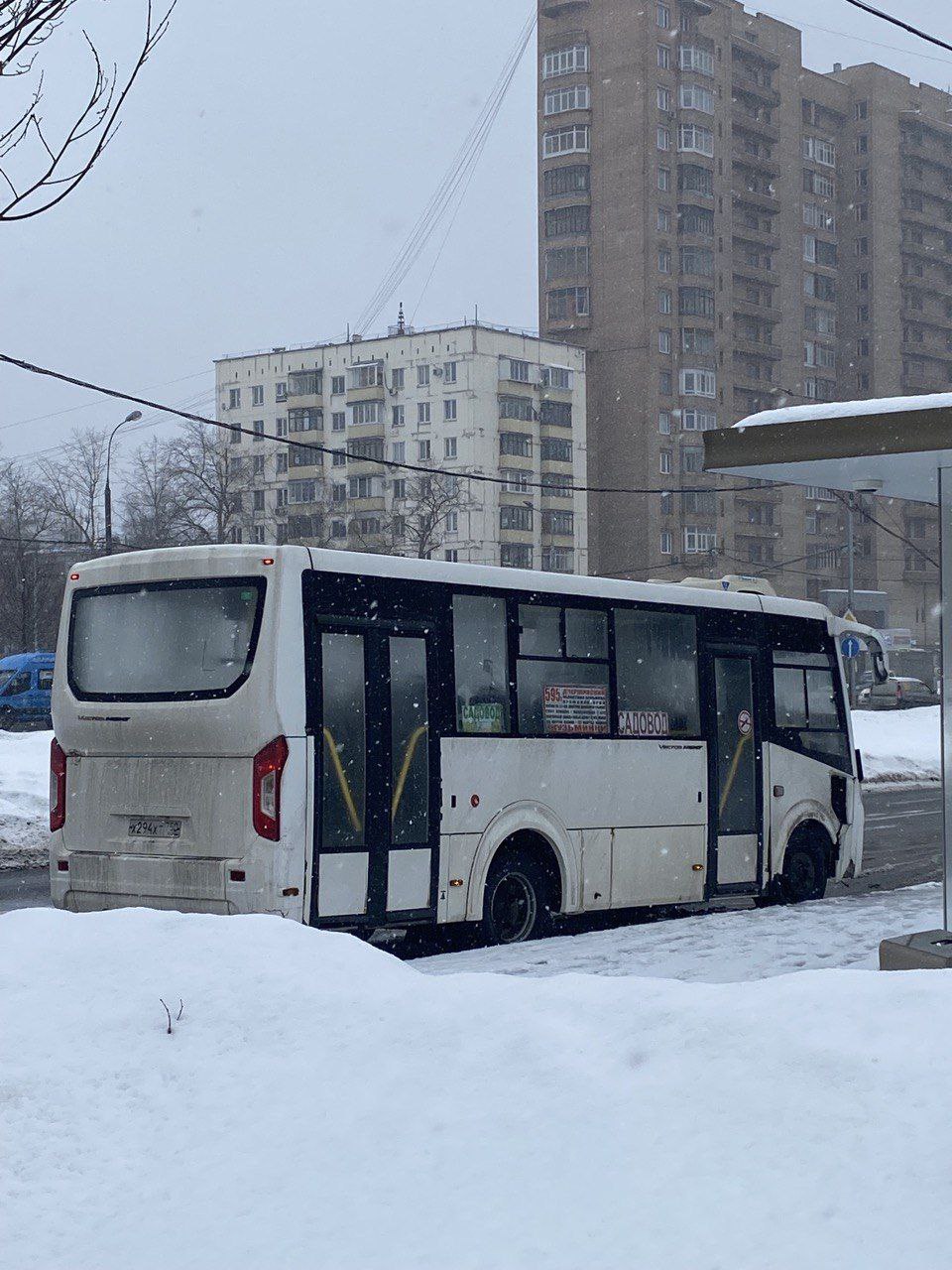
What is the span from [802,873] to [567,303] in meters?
88.5

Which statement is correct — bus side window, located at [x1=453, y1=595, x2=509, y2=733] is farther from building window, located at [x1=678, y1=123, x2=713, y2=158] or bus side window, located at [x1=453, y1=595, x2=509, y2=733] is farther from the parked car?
building window, located at [x1=678, y1=123, x2=713, y2=158]

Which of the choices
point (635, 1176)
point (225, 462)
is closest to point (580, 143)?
point (225, 462)

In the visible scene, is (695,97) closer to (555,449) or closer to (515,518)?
(555,449)

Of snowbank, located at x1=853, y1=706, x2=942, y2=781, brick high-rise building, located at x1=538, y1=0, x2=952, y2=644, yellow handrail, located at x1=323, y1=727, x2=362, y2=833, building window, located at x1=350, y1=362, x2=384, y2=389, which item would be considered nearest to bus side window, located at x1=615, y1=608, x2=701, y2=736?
yellow handrail, located at x1=323, y1=727, x2=362, y2=833

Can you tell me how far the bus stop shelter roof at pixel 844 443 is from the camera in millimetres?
9211

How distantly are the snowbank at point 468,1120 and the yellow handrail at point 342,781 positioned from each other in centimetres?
420

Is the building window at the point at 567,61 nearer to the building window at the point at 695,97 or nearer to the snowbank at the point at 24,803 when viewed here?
the building window at the point at 695,97

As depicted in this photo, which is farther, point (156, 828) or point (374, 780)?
point (374, 780)

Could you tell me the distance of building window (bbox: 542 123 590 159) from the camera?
9794 centimetres

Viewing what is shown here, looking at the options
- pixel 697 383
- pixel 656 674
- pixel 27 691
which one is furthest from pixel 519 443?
pixel 656 674

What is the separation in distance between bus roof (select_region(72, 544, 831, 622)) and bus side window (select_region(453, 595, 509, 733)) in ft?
0.60

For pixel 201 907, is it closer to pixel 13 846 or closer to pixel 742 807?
pixel 742 807

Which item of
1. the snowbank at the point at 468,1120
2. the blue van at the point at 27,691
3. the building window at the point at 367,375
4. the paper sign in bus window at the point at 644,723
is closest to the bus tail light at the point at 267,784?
the paper sign in bus window at the point at 644,723

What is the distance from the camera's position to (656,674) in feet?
43.3
